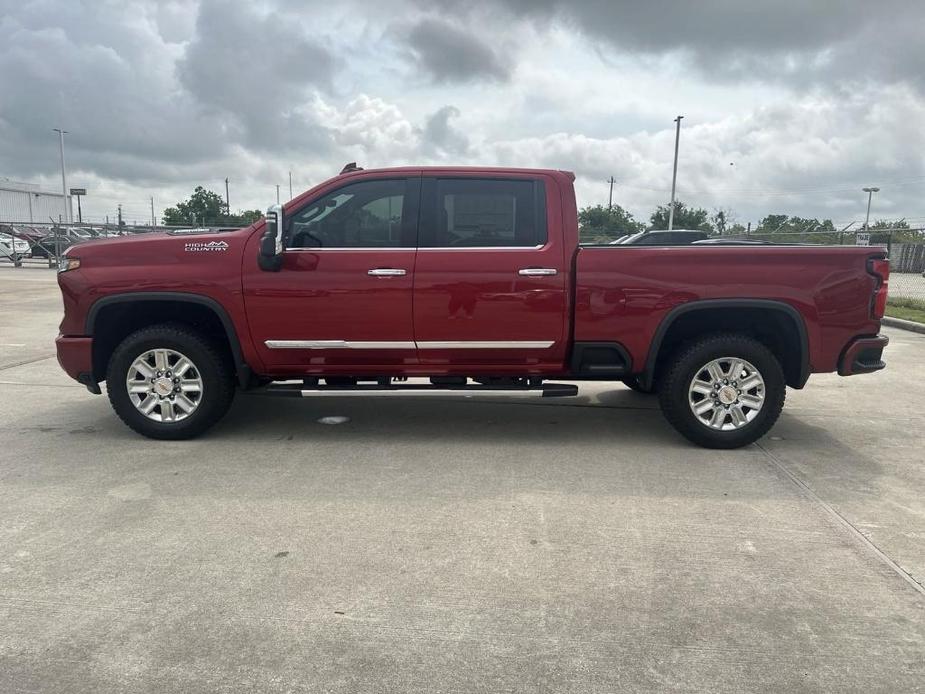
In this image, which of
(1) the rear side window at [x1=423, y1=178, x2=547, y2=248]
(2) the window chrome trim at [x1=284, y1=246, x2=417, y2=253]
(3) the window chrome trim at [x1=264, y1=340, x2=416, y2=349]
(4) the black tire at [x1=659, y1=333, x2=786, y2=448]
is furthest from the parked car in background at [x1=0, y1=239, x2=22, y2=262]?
(4) the black tire at [x1=659, y1=333, x2=786, y2=448]

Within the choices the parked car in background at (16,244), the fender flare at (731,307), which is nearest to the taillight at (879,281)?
the fender flare at (731,307)

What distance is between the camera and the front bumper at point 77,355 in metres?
4.80

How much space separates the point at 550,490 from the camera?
4066 millimetres

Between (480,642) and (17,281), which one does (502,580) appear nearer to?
(480,642)

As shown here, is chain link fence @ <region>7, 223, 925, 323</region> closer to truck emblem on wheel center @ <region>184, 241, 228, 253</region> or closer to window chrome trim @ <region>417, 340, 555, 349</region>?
window chrome trim @ <region>417, 340, 555, 349</region>

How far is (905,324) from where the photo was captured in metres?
11.8

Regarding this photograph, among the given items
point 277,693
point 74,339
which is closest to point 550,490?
point 277,693

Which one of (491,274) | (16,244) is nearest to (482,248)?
(491,274)

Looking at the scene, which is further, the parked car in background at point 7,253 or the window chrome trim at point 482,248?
the parked car in background at point 7,253

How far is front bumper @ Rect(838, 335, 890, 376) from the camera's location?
15.5 feet

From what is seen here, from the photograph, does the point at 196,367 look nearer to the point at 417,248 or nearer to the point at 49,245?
the point at 417,248

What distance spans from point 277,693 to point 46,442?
3.61 m

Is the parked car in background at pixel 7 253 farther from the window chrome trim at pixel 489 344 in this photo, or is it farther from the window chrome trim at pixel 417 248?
the window chrome trim at pixel 489 344

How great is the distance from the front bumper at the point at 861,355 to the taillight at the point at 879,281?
0.19 metres
